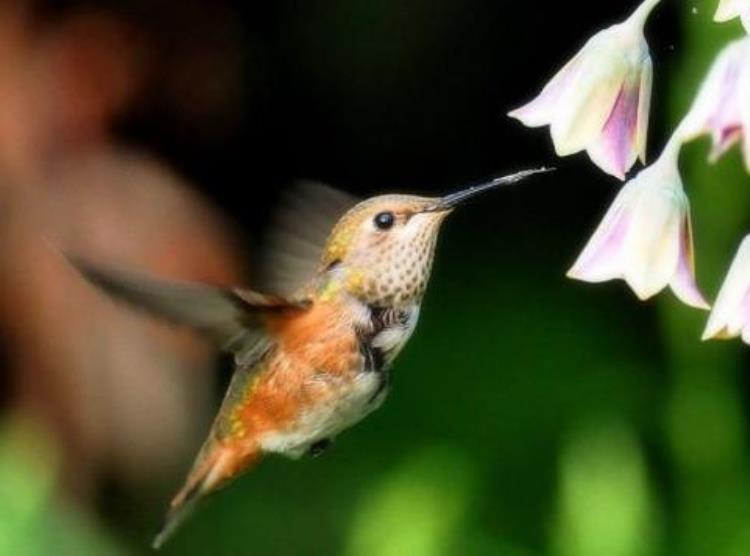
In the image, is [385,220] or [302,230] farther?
[302,230]

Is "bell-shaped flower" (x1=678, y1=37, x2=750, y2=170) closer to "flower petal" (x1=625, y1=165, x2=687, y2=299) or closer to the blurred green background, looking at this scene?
"flower petal" (x1=625, y1=165, x2=687, y2=299)

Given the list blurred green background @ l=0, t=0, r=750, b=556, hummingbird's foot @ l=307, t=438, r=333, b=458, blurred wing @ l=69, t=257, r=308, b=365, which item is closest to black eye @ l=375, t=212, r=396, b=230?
blurred wing @ l=69, t=257, r=308, b=365

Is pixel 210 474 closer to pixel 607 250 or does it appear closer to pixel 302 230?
pixel 302 230

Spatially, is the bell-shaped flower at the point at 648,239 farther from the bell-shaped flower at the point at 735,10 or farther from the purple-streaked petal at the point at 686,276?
the bell-shaped flower at the point at 735,10

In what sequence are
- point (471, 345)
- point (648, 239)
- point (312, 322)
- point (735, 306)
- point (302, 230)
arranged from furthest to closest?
point (471, 345) < point (302, 230) < point (312, 322) < point (648, 239) < point (735, 306)

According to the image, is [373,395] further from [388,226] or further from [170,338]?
[170,338]

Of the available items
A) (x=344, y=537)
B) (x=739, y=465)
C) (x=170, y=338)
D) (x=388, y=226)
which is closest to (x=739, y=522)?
(x=739, y=465)

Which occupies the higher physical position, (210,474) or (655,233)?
(655,233)

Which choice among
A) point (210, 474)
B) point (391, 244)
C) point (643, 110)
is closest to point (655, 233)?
point (643, 110)
